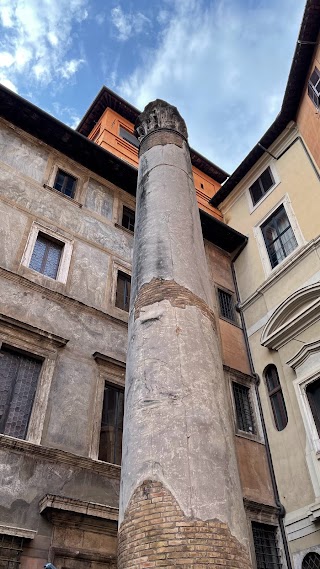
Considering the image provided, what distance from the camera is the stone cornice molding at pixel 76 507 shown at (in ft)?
22.9

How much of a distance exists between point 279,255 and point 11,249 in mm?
7679

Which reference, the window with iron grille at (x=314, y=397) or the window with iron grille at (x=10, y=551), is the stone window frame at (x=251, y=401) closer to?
the window with iron grille at (x=314, y=397)

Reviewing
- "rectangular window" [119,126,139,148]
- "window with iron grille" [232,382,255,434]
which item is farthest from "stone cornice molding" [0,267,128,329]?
"rectangular window" [119,126,139,148]

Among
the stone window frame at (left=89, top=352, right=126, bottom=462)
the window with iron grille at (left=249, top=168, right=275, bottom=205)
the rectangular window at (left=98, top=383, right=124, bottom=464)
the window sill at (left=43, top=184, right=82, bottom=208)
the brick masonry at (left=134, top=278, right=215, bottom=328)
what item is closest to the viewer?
the brick masonry at (left=134, top=278, right=215, bottom=328)

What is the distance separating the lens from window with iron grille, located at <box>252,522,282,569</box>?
30.8 ft

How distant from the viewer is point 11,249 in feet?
32.6

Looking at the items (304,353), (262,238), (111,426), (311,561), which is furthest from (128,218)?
(311,561)

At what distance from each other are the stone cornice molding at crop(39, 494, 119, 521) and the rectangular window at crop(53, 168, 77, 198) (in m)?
7.92

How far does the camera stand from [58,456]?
25.4 feet

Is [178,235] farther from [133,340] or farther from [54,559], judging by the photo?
[54,559]

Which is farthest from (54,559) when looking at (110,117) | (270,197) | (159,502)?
(110,117)

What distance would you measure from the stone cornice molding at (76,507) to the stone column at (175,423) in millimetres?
2581

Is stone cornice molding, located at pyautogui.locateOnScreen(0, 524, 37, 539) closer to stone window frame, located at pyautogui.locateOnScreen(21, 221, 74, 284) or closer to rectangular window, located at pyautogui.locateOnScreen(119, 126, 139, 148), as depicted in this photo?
stone window frame, located at pyautogui.locateOnScreen(21, 221, 74, 284)

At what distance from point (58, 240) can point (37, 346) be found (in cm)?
319
